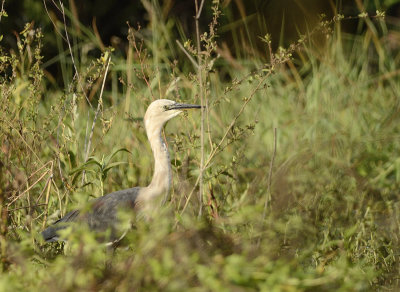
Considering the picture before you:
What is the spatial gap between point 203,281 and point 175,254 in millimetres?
186

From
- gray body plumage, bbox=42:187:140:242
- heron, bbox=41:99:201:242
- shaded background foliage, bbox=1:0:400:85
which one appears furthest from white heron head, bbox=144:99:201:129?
shaded background foliage, bbox=1:0:400:85

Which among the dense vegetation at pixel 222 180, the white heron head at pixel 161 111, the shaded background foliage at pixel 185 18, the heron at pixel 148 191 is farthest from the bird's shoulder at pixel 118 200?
the shaded background foliage at pixel 185 18

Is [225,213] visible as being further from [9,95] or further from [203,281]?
[203,281]

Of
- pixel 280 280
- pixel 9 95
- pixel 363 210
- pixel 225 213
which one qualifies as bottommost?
pixel 363 210

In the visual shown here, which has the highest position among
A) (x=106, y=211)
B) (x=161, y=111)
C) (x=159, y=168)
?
(x=161, y=111)

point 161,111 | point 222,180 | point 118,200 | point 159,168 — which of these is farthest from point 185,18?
point 118,200

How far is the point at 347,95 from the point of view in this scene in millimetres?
5980

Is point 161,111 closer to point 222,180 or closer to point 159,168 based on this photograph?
point 159,168

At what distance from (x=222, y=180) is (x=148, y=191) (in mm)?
777

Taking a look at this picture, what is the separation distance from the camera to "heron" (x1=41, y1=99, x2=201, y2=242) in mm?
4133

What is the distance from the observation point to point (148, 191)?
4238 millimetres

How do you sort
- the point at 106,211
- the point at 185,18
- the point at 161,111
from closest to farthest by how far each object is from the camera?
the point at 106,211
the point at 161,111
the point at 185,18

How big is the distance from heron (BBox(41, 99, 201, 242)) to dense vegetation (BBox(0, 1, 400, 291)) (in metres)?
0.09

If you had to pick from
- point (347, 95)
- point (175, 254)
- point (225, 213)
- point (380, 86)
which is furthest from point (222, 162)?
point (175, 254)
